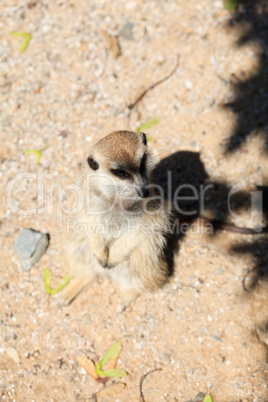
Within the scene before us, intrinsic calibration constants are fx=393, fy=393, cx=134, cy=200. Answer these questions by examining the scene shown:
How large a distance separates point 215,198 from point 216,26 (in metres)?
1.60

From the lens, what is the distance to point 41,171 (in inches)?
127

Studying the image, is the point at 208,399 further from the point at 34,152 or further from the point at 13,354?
the point at 34,152

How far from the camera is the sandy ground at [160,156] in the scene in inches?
102

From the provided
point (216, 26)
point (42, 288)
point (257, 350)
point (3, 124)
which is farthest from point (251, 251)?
point (3, 124)

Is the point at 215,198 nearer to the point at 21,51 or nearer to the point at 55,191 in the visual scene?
the point at 55,191

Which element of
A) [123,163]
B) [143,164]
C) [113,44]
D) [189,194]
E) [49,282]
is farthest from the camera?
[113,44]

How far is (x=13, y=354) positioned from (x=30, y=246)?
2.44 ft

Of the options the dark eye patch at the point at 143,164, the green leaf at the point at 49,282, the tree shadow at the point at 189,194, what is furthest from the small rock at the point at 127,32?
the green leaf at the point at 49,282

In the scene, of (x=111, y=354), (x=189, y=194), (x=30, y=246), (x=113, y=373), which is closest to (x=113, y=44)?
(x=189, y=194)

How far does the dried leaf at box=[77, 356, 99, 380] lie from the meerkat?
0.41m

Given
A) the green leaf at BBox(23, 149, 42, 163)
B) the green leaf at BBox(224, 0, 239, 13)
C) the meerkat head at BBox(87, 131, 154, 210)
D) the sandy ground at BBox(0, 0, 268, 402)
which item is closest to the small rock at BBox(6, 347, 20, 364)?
the sandy ground at BBox(0, 0, 268, 402)

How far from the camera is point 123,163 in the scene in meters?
2.00

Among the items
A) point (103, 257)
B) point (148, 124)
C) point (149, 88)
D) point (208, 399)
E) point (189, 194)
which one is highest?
point (149, 88)

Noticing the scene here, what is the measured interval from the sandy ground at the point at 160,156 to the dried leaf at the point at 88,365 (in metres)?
0.04
